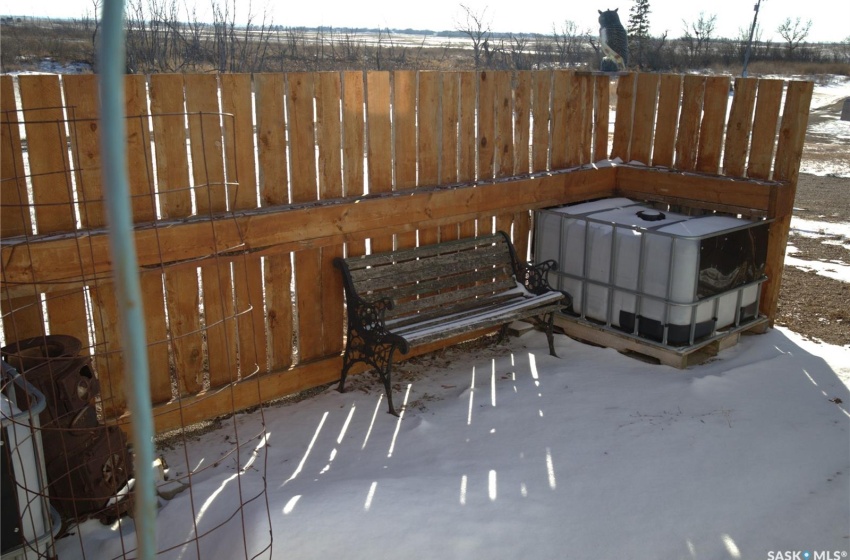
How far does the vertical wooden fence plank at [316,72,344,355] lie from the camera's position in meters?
5.34

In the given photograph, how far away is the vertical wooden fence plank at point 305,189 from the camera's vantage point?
17.0 ft

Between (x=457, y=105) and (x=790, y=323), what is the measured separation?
3.56 meters

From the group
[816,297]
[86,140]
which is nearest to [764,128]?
[816,297]

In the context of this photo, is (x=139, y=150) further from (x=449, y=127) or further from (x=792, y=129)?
(x=792, y=129)

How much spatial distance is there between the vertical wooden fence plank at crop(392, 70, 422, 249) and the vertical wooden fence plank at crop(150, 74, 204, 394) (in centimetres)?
165

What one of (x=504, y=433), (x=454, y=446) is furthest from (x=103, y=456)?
(x=504, y=433)

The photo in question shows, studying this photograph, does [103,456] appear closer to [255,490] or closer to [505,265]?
[255,490]

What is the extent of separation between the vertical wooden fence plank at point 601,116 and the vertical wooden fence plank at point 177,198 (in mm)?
4006

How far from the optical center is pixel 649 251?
5957 millimetres

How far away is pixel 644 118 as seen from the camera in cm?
716

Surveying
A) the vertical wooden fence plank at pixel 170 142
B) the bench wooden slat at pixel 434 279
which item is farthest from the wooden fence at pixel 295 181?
the bench wooden slat at pixel 434 279

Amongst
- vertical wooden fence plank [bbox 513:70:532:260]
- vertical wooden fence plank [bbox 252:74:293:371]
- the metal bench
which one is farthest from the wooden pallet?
vertical wooden fence plank [bbox 252:74:293:371]

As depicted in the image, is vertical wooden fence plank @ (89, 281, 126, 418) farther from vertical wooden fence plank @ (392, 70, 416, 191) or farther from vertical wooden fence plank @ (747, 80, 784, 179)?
vertical wooden fence plank @ (747, 80, 784, 179)

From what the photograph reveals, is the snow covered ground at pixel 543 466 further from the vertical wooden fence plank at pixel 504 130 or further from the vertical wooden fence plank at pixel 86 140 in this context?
the vertical wooden fence plank at pixel 86 140
